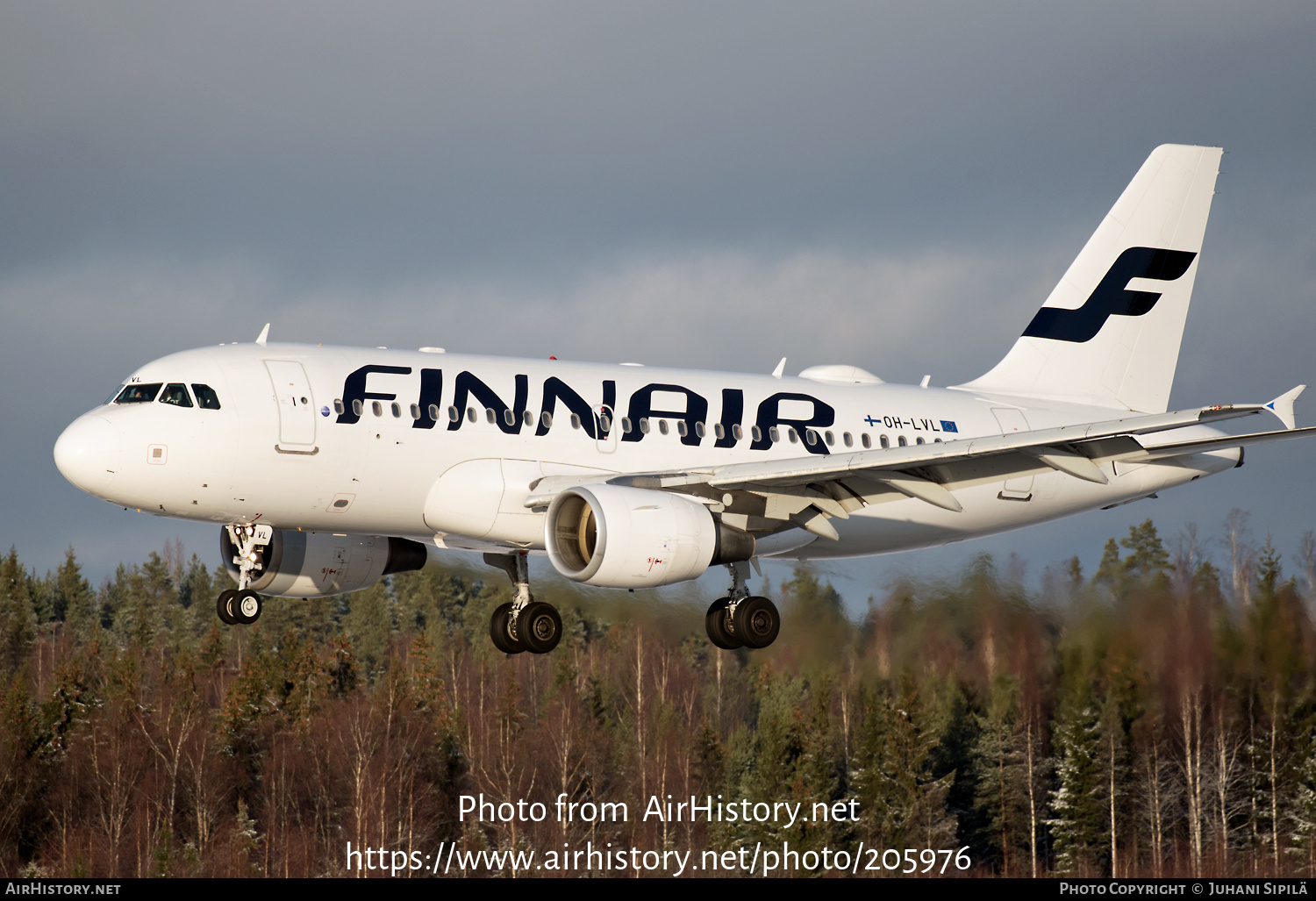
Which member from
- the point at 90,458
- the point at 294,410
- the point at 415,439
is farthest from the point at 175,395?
the point at 415,439

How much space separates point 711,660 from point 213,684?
122 ft

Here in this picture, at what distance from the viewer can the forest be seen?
1283 inches

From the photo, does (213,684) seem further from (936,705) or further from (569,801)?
(936,705)

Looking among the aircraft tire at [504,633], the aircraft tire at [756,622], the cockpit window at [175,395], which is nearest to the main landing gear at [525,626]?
the aircraft tire at [504,633]

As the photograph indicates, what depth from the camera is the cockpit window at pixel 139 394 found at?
77.3ft

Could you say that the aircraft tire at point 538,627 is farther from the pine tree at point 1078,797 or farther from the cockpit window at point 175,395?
the pine tree at point 1078,797

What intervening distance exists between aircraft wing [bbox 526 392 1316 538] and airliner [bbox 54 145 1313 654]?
50 mm

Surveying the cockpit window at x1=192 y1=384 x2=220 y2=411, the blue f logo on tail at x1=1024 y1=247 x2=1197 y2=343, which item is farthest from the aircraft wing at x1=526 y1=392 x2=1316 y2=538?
the blue f logo on tail at x1=1024 y1=247 x2=1197 y2=343

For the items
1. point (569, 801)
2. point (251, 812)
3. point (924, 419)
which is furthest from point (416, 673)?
point (924, 419)

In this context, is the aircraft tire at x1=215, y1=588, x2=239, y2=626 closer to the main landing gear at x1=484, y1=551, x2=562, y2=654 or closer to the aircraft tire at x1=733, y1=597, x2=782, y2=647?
the main landing gear at x1=484, y1=551, x2=562, y2=654

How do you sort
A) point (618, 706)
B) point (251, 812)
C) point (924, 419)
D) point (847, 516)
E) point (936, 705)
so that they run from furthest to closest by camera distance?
point (251, 812) → point (618, 706) → point (936, 705) → point (924, 419) → point (847, 516)

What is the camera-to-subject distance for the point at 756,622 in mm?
26875

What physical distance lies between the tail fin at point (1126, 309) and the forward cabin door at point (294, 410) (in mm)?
15805
